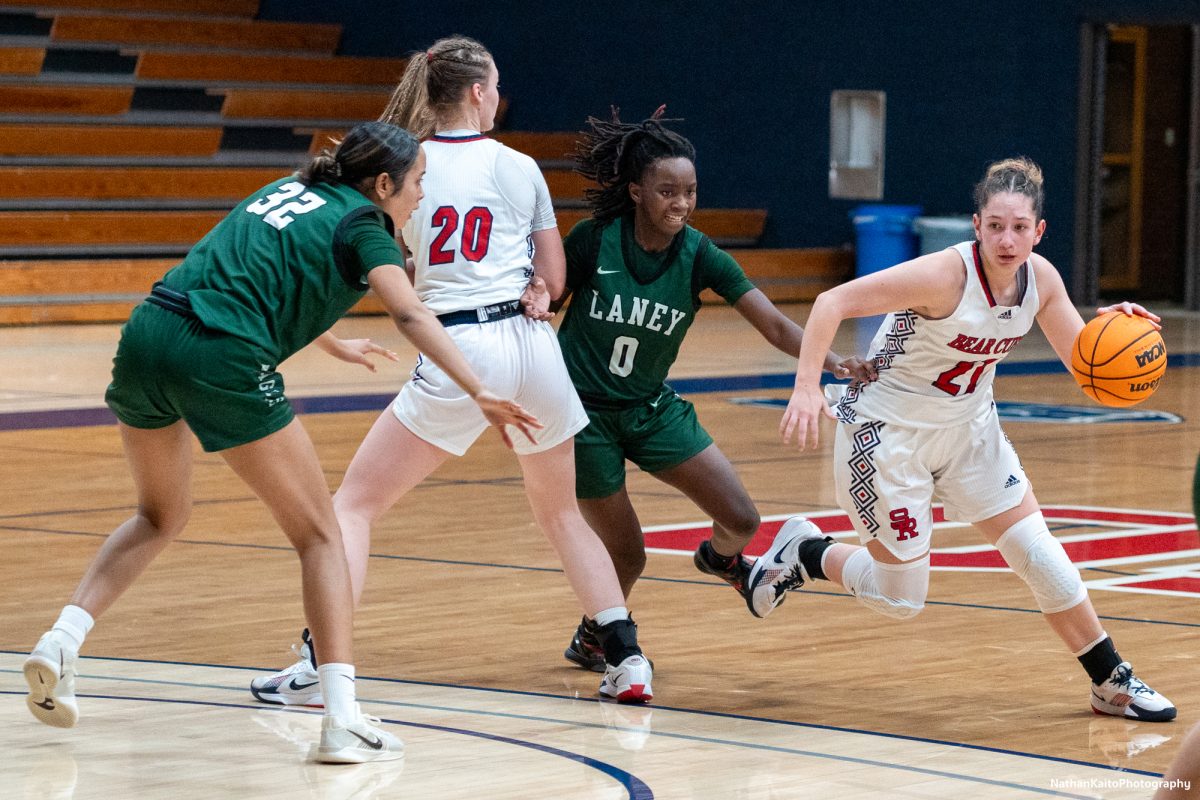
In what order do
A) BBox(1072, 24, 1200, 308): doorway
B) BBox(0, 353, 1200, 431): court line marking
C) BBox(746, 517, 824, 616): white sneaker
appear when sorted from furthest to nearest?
BBox(1072, 24, 1200, 308): doorway → BBox(0, 353, 1200, 431): court line marking → BBox(746, 517, 824, 616): white sneaker

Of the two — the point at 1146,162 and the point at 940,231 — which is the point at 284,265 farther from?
the point at 1146,162

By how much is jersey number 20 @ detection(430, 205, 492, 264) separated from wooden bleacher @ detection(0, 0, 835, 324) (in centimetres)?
1079

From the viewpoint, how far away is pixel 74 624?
4.46 metres

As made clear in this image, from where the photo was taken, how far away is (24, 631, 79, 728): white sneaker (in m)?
4.27

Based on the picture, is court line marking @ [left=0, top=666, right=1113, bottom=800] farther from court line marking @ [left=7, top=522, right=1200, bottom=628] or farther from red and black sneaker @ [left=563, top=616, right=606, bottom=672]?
court line marking @ [left=7, top=522, right=1200, bottom=628]

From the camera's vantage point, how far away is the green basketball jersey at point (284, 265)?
420 centimetres

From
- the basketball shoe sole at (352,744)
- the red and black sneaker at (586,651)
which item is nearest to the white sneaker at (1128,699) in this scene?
the red and black sneaker at (586,651)

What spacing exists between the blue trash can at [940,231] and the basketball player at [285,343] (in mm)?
14275

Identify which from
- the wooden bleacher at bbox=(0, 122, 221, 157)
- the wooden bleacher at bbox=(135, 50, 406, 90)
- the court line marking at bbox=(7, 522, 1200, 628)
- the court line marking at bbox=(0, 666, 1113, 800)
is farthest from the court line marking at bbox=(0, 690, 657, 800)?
the wooden bleacher at bbox=(135, 50, 406, 90)

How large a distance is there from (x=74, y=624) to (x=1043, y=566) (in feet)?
7.45

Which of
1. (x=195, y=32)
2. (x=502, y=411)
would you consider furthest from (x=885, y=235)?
(x=502, y=411)

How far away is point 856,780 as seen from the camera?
407 centimetres

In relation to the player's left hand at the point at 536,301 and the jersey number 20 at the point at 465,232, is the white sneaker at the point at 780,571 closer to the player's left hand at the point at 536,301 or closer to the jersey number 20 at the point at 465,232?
the player's left hand at the point at 536,301

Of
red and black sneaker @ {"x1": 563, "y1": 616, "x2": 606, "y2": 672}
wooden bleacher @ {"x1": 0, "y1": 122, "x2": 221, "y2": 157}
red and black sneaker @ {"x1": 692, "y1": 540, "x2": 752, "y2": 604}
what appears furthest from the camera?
wooden bleacher @ {"x1": 0, "y1": 122, "x2": 221, "y2": 157}
